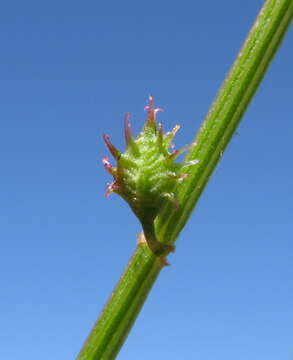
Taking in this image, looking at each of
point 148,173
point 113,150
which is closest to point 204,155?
point 148,173

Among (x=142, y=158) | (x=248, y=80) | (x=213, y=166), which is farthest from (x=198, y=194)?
Result: (x=248, y=80)

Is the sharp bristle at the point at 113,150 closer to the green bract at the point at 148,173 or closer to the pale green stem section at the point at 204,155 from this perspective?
the green bract at the point at 148,173

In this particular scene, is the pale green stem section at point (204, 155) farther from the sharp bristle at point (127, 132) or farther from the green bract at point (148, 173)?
the sharp bristle at point (127, 132)

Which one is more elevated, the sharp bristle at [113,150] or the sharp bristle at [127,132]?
the sharp bristle at [127,132]

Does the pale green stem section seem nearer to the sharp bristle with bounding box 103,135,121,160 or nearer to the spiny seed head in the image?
the spiny seed head

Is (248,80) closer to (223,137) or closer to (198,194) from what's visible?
(223,137)

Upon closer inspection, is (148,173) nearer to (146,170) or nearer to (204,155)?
(146,170)

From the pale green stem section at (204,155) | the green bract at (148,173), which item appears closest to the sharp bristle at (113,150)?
the green bract at (148,173)
